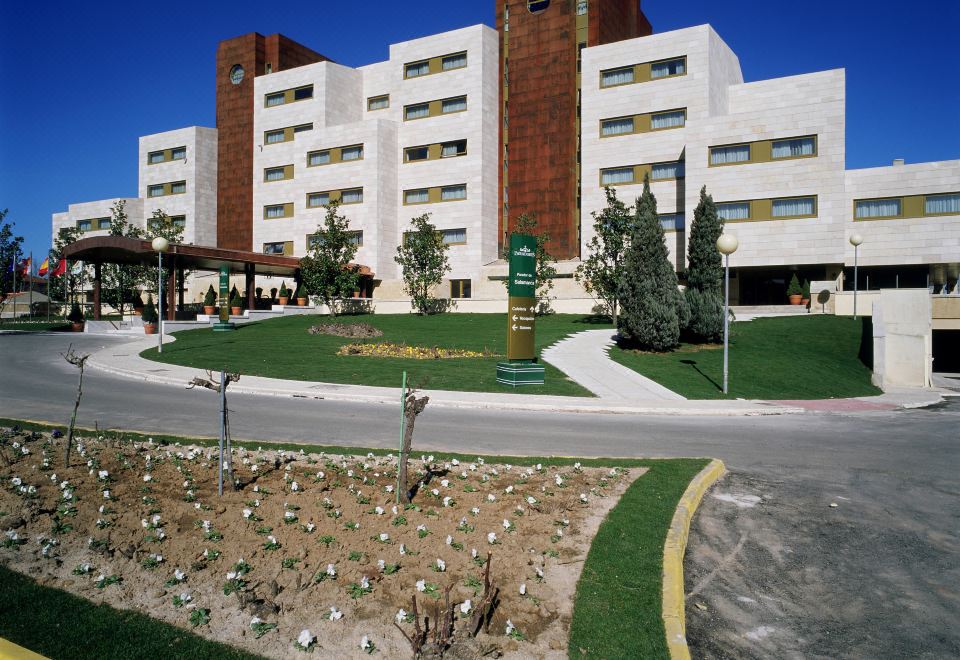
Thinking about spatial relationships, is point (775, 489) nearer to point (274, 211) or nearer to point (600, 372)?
point (600, 372)

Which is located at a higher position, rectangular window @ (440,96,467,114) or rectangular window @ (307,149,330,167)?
rectangular window @ (440,96,467,114)

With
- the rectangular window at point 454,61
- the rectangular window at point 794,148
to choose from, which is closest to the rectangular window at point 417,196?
the rectangular window at point 454,61

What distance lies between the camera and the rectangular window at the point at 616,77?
47750 mm

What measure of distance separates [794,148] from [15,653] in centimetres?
4650

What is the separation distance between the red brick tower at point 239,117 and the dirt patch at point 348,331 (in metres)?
38.4

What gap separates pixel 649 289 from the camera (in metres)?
25.5

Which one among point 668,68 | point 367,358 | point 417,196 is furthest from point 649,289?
point 417,196

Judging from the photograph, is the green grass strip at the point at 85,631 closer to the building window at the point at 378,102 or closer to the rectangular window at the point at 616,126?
the rectangular window at the point at 616,126

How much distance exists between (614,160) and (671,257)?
9394mm

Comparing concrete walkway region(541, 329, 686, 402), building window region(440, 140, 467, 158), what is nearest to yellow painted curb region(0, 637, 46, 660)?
concrete walkway region(541, 329, 686, 402)

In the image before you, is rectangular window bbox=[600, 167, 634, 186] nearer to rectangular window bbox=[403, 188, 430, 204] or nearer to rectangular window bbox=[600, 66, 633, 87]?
rectangular window bbox=[600, 66, 633, 87]

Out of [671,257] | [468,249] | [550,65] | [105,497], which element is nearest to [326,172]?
[468,249]

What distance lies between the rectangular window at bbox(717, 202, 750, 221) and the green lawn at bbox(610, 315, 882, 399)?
11656 mm

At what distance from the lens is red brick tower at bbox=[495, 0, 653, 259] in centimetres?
5188
